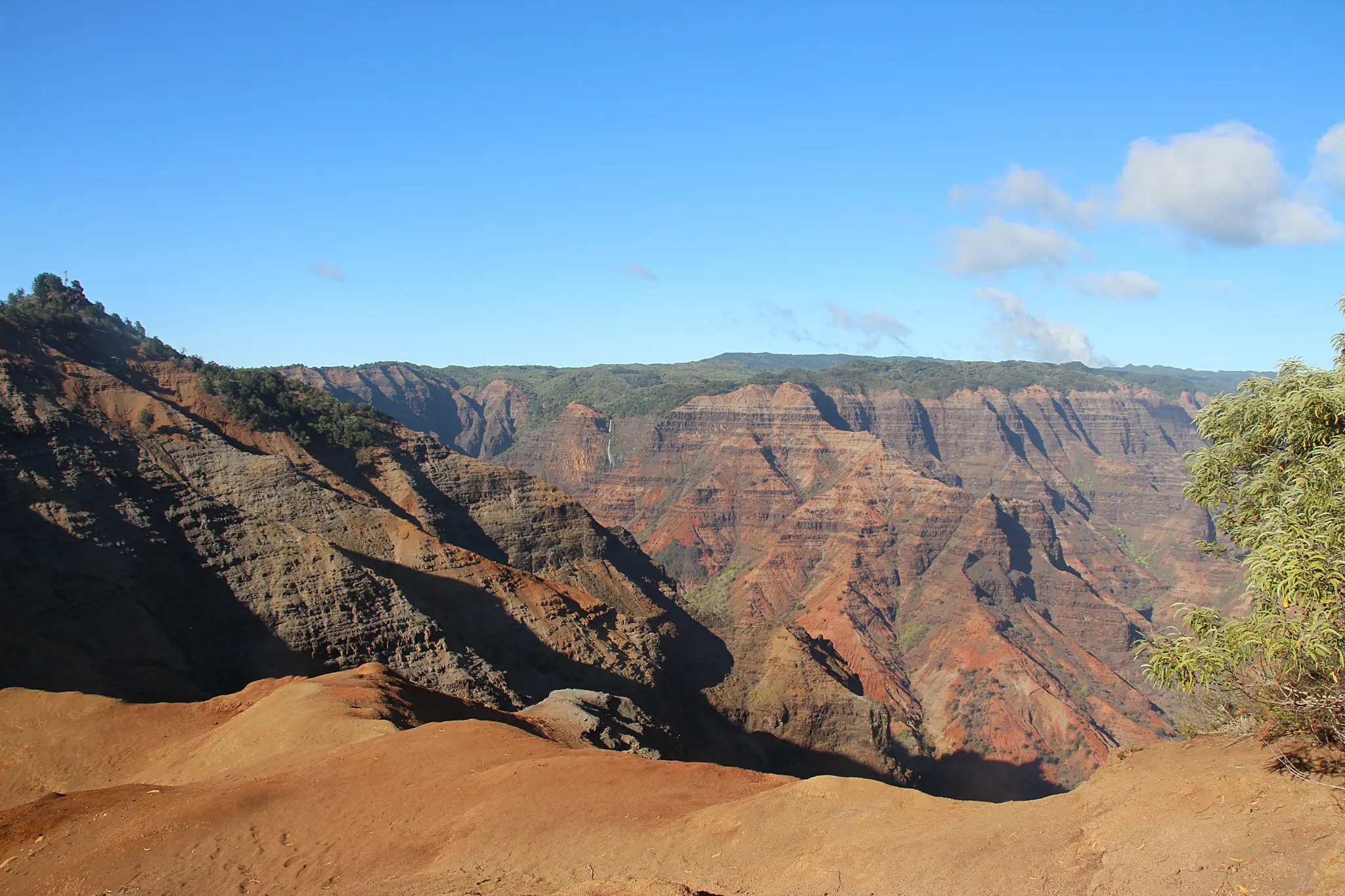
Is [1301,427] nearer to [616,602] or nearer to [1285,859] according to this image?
[1285,859]

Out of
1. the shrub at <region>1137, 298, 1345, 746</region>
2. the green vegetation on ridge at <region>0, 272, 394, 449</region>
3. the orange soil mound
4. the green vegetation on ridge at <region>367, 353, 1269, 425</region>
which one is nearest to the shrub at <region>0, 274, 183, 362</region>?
the green vegetation on ridge at <region>0, 272, 394, 449</region>

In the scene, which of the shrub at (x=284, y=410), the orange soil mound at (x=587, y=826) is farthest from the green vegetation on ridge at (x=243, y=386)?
the orange soil mound at (x=587, y=826)

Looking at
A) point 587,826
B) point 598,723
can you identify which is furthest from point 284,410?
point 587,826

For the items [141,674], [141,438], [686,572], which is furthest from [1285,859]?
[686,572]

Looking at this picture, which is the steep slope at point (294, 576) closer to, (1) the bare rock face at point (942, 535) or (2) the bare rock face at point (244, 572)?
(2) the bare rock face at point (244, 572)

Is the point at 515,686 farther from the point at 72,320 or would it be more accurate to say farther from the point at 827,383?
the point at 827,383

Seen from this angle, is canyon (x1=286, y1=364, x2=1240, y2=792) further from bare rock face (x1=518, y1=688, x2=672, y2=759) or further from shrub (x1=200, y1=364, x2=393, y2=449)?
shrub (x1=200, y1=364, x2=393, y2=449)
